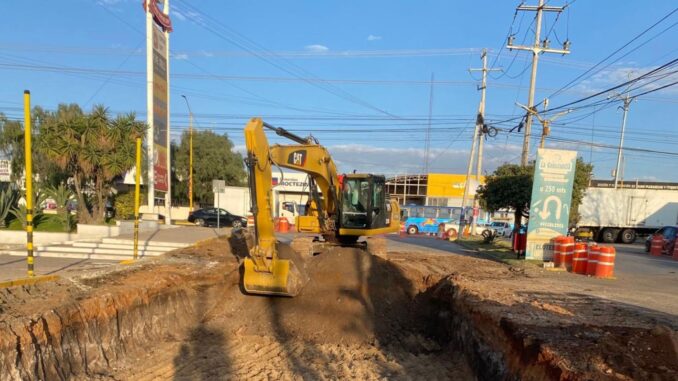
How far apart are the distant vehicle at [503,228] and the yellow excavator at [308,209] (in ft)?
81.3

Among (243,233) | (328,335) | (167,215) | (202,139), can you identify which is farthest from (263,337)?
(202,139)

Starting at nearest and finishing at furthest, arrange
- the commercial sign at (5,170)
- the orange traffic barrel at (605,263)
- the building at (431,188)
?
the orange traffic barrel at (605,263) → the commercial sign at (5,170) → the building at (431,188)

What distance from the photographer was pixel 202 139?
151ft

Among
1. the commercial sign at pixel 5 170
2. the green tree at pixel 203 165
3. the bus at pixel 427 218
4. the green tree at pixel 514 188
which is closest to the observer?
the green tree at pixel 514 188

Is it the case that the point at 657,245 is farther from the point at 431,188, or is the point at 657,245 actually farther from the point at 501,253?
the point at 431,188

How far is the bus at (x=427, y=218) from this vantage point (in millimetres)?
35406

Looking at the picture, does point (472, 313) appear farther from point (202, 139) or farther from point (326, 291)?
point (202, 139)

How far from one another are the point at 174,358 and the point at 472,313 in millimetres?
4578

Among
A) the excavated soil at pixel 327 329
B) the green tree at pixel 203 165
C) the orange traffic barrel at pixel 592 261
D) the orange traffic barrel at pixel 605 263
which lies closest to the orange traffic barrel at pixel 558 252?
the orange traffic barrel at pixel 592 261

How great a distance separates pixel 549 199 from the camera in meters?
15.2

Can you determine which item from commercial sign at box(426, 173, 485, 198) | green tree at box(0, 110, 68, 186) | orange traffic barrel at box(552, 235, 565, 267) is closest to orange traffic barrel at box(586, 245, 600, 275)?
orange traffic barrel at box(552, 235, 565, 267)

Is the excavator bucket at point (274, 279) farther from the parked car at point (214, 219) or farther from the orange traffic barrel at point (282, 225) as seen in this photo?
the parked car at point (214, 219)

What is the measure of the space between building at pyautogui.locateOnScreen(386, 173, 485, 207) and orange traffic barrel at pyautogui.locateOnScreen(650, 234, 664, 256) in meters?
26.6

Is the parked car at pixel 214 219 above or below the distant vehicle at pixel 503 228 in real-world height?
above
